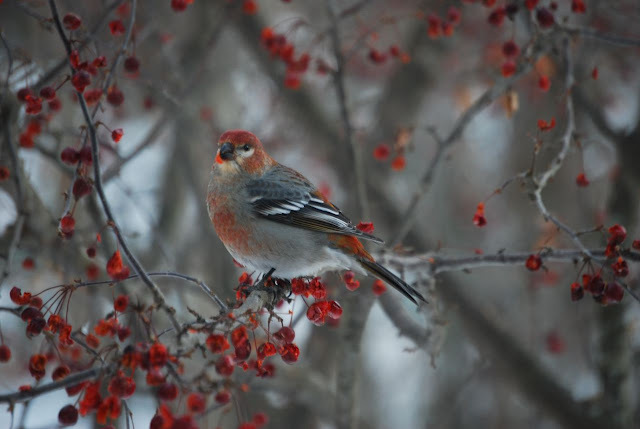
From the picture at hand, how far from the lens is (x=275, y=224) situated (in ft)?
10.8

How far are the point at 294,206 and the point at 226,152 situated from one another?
0.52m

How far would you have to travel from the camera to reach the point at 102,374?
Result: 1.76m

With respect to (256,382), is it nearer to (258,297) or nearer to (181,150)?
(258,297)

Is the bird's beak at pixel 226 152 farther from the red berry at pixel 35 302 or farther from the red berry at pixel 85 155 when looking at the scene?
the red berry at pixel 35 302

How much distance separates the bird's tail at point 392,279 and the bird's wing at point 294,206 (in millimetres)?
216

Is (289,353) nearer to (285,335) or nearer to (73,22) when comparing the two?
(285,335)

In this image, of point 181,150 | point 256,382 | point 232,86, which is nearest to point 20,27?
point 181,150

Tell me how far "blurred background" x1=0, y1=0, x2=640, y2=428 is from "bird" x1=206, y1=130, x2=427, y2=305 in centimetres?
37

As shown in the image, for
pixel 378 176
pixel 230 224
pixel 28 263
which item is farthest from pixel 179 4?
pixel 378 176

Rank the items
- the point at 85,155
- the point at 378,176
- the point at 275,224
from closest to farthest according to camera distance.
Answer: the point at 85,155 < the point at 275,224 < the point at 378,176

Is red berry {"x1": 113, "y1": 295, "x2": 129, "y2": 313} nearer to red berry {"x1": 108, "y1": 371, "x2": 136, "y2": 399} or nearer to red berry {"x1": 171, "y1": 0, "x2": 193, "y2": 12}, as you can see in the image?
red berry {"x1": 108, "y1": 371, "x2": 136, "y2": 399}

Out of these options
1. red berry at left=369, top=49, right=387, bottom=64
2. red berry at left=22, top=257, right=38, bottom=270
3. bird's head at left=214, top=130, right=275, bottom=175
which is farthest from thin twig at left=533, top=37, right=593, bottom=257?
red berry at left=22, top=257, right=38, bottom=270

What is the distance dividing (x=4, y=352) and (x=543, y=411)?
12.9 ft

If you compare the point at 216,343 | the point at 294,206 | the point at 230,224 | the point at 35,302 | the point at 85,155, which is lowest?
the point at 216,343
